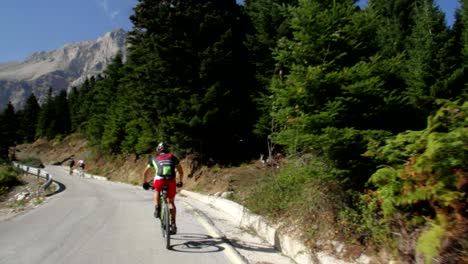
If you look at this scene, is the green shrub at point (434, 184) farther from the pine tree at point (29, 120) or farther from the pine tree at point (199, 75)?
the pine tree at point (29, 120)

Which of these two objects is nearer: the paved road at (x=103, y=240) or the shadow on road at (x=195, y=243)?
the paved road at (x=103, y=240)

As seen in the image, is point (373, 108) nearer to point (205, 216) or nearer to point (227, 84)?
point (205, 216)

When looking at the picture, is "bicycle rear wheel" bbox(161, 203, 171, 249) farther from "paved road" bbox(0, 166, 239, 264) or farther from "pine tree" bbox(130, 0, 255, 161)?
"pine tree" bbox(130, 0, 255, 161)

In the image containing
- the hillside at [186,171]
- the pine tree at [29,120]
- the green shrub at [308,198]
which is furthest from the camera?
the pine tree at [29,120]

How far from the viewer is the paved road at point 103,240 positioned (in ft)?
24.1

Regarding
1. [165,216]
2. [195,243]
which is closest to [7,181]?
[165,216]

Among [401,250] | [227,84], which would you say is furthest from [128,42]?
[401,250]

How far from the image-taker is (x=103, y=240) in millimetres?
8727

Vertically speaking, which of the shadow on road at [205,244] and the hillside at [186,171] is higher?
the hillside at [186,171]

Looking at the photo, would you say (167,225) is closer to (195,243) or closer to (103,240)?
(195,243)

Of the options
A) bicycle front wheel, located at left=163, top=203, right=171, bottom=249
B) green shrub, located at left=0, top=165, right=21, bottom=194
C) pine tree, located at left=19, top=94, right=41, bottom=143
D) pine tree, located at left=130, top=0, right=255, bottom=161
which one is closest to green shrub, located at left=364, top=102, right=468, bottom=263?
bicycle front wheel, located at left=163, top=203, right=171, bottom=249

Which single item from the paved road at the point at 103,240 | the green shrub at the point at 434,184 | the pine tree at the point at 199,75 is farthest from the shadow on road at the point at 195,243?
the pine tree at the point at 199,75

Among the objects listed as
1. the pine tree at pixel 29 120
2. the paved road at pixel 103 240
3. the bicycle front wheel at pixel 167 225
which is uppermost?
the pine tree at pixel 29 120

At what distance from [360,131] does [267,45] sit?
711 inches
